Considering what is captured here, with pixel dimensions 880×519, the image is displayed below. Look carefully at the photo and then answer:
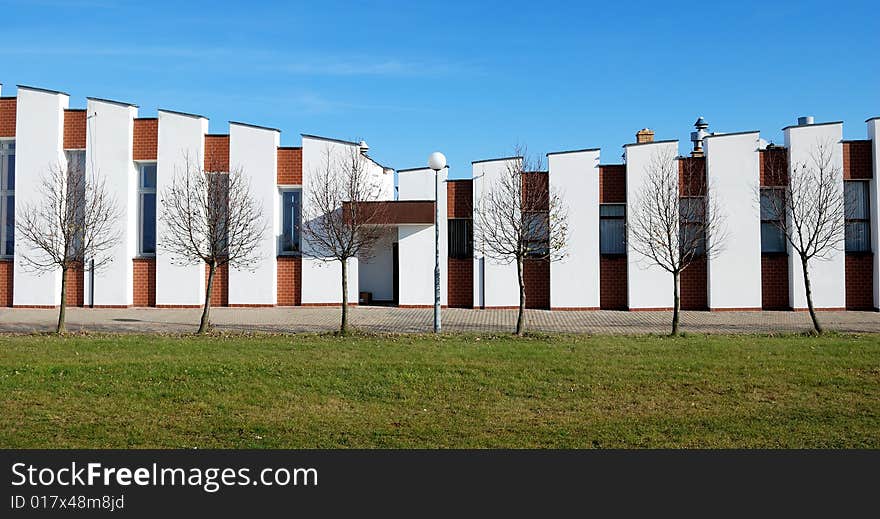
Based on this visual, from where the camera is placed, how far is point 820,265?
80.2ft

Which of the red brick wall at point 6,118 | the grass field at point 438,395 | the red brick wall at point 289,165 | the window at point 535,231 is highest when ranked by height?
the red brick wall at point 6,118

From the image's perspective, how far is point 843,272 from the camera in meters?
24.4

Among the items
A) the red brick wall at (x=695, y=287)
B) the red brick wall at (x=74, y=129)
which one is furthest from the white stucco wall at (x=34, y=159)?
the red brick wall at (x=695, y=287)

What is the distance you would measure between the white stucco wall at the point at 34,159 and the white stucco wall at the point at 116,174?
1011 mm

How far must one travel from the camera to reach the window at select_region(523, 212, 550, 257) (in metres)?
18.1

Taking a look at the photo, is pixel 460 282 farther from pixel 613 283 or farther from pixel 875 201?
pixel 875 201

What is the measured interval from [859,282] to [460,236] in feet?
43.2

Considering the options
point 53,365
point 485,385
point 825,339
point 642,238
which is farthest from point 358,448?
point 642,238

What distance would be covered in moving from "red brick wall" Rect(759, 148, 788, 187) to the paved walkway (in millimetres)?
4383

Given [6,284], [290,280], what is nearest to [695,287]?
[290,280]

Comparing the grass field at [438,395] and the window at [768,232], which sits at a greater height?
the window at [768,232]

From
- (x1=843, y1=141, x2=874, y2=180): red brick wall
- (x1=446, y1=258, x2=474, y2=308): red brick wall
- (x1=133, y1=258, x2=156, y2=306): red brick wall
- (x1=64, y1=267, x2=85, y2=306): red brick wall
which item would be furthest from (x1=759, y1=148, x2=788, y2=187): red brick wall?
(x1=64, y1=267, x2=85, y2=306): red brick wall

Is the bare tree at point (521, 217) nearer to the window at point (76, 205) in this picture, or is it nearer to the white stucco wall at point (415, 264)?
the white stucco wall at point (415, 264)

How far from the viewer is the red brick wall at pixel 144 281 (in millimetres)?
25719
